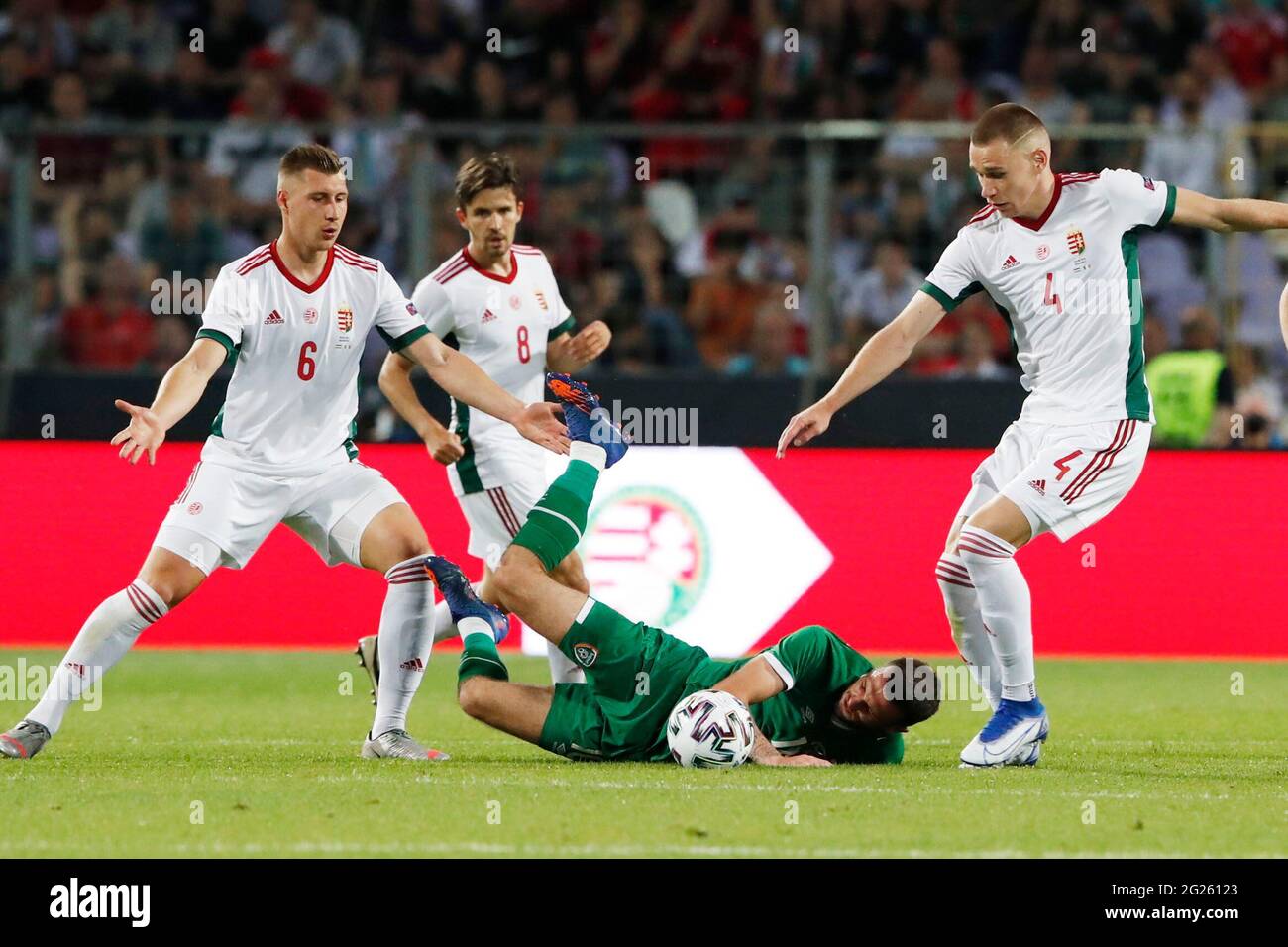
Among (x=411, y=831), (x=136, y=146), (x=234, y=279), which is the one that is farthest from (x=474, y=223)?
(x=136, y=146)

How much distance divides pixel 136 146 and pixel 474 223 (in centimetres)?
562

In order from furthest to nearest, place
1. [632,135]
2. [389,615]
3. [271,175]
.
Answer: [271,175] < [632,135] < [389,615]

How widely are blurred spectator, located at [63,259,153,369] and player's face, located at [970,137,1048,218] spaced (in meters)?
7.66

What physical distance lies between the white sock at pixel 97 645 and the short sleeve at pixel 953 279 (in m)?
3.28

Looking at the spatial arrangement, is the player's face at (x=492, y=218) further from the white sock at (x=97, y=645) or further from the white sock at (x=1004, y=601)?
the white sock at (x=1004, y=601)

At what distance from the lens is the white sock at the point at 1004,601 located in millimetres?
7531

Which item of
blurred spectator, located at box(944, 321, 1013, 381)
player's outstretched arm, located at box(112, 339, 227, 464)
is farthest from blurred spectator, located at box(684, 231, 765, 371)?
player's outstretched arm, located at box(112, 339, 227, 464)

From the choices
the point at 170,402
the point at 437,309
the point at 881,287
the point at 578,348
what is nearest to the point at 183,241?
the point at 881,287

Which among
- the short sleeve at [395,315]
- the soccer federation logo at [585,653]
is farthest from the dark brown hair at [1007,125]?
the soccer federation logo at [585,653]

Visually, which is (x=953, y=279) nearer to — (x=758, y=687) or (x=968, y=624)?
(x=968, y=624)

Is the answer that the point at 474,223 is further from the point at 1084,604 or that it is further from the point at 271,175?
the point at 271,175

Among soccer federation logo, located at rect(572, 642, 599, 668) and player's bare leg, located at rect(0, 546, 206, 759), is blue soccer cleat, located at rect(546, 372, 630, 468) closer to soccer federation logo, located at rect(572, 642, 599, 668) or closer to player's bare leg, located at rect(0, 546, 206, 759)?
soccer federation logo, located at rect(572, 642, 599, 668)

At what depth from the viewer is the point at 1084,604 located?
1159 cm

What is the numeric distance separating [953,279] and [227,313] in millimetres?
2869
